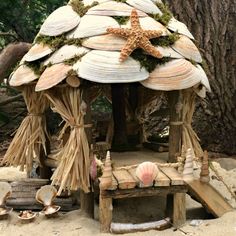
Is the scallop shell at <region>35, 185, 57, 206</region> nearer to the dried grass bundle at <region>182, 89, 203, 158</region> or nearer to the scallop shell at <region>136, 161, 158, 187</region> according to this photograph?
the scallop shell at <region>136, 161, 158, 187</region>

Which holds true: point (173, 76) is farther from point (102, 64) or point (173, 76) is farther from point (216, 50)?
point (216, 50)

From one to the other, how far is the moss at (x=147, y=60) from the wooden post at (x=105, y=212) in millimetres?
912

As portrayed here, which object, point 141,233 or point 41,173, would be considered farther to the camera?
point 41,173

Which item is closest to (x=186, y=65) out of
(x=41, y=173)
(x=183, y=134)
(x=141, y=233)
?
(x=183, y=134)

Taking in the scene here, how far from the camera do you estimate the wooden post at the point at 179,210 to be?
9.47 feet

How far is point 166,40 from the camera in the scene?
306cm

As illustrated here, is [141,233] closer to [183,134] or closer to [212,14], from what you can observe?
[183,134]

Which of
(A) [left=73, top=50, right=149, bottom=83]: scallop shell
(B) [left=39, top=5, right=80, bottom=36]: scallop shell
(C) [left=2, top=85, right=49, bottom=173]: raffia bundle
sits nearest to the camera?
(A) [left=73, top=50, right=149, bottom=83]: scallop shell

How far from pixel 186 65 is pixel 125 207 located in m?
1.21

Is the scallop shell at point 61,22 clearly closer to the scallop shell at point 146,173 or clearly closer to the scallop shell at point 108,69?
the scallop shell at point 108,69

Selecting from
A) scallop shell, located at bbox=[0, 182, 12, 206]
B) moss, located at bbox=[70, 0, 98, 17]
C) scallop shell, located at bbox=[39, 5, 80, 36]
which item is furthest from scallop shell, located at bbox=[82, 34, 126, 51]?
scallop shell, located at bbox=[0, 182, 12, 206]

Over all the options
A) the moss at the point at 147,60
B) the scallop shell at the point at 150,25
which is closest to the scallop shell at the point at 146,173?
the moss at the point at 147,60

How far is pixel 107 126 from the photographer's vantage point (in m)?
3.93

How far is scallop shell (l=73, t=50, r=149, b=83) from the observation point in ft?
8.83
